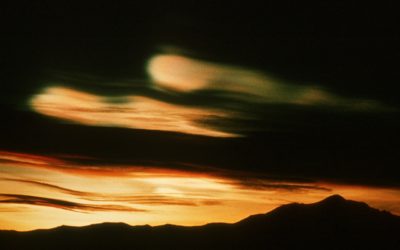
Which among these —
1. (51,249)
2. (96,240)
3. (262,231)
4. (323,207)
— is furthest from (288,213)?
(51,249)

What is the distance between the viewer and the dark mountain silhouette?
47188 millimetres

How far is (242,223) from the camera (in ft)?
198

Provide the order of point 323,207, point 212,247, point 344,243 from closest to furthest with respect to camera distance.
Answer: point 344,243
point 212,247
point 323,207

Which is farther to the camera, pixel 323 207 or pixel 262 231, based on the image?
pixel 323 207

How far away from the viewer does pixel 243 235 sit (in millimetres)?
54562

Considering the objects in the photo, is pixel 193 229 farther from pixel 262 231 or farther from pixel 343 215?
pixel 343 215

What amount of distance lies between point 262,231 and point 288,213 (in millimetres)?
10058

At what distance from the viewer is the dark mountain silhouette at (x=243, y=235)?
47188 mm

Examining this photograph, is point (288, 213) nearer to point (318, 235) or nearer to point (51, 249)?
point (318, 235)

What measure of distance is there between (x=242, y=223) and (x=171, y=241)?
9.49 metres

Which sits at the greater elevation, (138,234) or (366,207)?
(366,207)

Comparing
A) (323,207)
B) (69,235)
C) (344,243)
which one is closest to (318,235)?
(344,243)

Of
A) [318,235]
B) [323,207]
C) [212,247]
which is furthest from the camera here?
[323,207]

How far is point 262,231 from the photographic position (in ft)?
200
